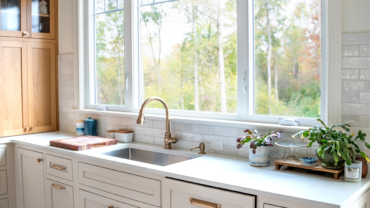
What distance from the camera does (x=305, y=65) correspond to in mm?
2367

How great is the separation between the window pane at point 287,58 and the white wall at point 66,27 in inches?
87.1

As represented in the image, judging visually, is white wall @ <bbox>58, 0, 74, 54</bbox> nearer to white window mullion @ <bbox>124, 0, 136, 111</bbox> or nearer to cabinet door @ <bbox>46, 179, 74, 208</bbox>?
white window mullion @ <bbox>124, 0, 136, 111</bbox>

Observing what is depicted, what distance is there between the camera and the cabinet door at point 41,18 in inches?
149

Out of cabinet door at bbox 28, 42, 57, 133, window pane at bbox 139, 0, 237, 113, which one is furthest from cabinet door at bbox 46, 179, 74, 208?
window pane at bbox 139, 0, 237, 113

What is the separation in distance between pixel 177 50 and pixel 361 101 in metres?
1.58

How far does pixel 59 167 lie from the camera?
299 centimetres

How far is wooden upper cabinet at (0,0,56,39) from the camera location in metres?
3.59

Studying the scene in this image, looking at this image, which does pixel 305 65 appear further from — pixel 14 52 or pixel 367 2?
pixel 14 52

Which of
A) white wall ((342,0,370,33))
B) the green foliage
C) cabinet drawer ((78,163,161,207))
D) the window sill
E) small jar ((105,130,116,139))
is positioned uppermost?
white wall ((342,0,370,33))

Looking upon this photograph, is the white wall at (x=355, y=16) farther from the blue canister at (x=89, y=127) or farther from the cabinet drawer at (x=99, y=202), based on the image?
the blue canister at (x=89, y=127)

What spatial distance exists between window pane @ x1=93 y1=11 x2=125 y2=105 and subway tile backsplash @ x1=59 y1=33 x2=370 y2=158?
25cm

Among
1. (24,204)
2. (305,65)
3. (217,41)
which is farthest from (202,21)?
(24,204)

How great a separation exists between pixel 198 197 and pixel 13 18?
9.35ft

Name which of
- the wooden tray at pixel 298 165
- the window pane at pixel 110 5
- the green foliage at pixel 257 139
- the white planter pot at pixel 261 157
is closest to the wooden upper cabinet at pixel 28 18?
the window pane at pixel 110 5
